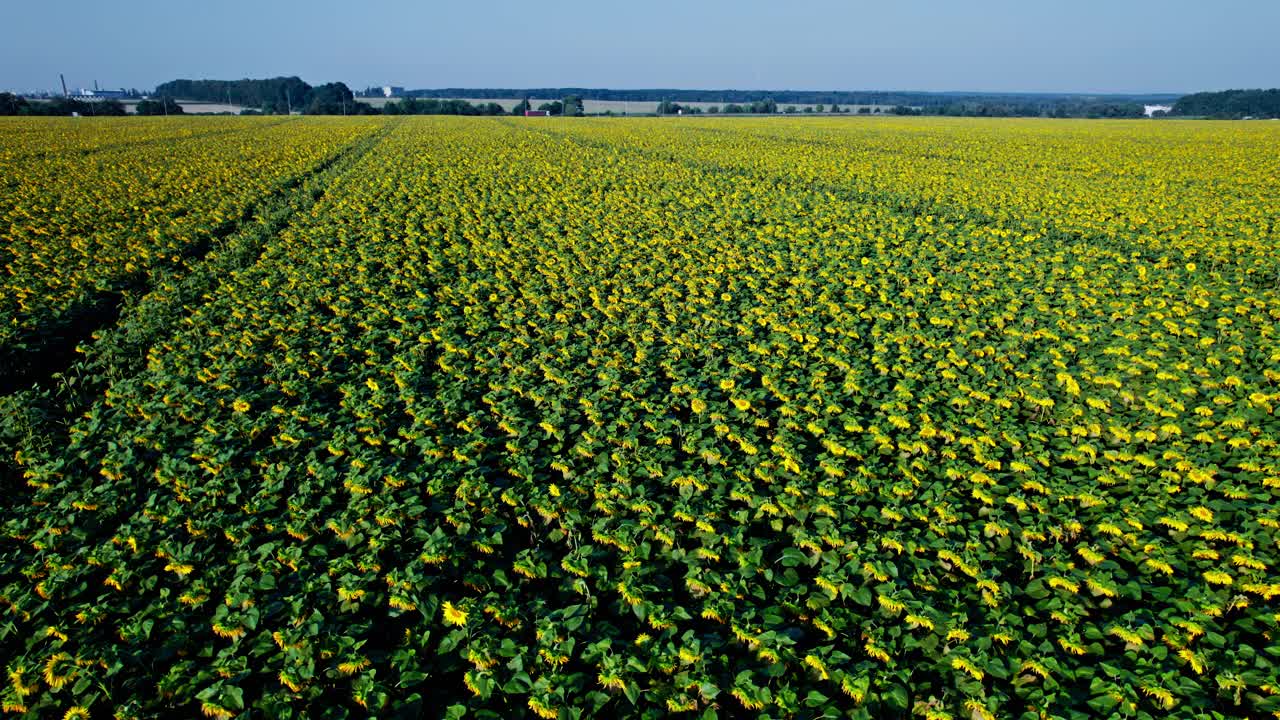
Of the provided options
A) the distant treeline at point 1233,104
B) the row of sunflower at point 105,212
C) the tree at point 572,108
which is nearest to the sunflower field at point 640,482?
the row of sunflower at point 105,212

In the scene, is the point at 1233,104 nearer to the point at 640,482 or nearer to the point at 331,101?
the point at 640,482

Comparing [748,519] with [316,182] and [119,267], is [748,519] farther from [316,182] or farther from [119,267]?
[316,182]

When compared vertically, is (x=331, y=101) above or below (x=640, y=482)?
above

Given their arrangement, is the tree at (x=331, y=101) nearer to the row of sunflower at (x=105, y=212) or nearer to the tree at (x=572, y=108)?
the tree at (x=572, y=108)

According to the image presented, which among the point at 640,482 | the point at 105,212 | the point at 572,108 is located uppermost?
the point at 572,108

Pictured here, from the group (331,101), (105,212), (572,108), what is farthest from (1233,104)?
(331,101)

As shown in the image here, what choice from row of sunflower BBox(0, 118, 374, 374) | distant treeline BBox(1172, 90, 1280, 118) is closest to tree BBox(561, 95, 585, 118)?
row of sunflower BBox(0, 118, 374, 374)

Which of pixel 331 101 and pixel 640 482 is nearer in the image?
pixel 640 482
